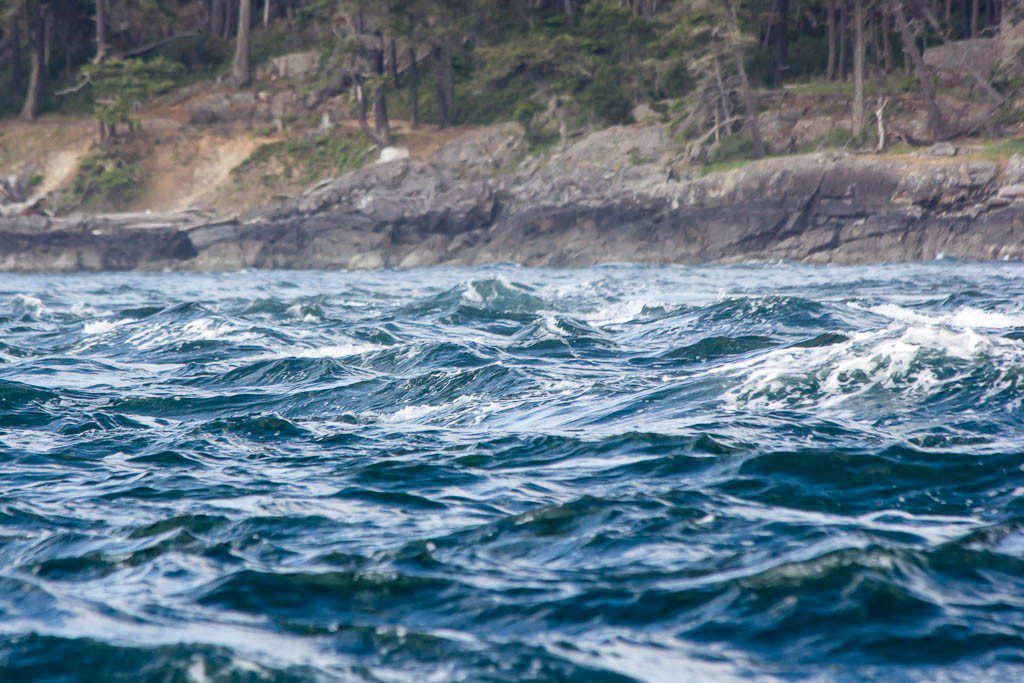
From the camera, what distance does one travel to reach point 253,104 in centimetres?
4844

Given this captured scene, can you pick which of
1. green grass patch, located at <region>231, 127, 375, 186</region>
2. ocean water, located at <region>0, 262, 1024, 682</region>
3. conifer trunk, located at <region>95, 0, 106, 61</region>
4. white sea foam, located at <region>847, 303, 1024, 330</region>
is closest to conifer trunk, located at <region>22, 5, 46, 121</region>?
conifer trunk, located at <region>95, 0, 106, 61</region>

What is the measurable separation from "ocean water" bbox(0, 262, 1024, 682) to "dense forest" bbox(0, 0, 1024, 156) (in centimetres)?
2724

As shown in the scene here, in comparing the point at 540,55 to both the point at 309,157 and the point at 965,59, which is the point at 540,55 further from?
the point at 965,59

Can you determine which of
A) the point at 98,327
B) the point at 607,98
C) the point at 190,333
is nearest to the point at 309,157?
the point at 607,98

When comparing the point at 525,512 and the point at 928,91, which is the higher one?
the point at 928,91

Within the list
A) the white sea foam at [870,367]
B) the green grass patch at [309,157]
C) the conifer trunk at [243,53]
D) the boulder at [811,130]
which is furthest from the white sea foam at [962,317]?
the conifer trunk at [243,53]

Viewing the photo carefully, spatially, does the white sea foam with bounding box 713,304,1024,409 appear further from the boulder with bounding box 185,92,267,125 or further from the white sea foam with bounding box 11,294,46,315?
the boulder with bounding box 185,92,267,125

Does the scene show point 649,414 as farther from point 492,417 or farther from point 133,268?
point 133,268

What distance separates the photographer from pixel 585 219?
35375 millimetres

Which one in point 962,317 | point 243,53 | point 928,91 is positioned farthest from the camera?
point 243,53

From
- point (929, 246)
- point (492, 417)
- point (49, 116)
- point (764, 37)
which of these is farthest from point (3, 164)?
point (492, 417)

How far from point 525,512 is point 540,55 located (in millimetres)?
37053

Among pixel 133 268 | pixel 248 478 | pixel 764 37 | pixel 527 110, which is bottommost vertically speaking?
pixel 133 268

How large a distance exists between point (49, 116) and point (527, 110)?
25669 mm
